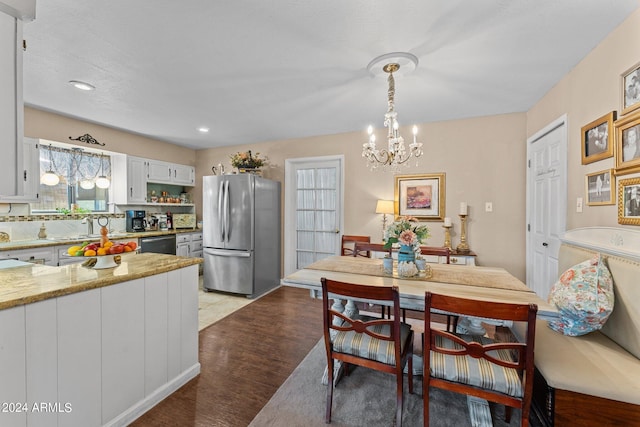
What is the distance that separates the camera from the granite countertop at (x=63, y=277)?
124 cm

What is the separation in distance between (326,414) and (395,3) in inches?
97.8

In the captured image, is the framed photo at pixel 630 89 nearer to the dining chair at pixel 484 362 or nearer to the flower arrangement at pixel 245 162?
the dining chair at pixel 484 362

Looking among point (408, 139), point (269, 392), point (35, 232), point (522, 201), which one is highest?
point (408, 139)

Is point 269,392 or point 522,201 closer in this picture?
point 269,392

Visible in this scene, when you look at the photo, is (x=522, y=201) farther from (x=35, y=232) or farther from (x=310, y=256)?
(x=35, y=232)

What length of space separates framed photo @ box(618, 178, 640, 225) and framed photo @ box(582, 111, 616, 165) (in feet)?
0.87

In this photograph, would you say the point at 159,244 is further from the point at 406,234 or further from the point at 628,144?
the point at 628,144

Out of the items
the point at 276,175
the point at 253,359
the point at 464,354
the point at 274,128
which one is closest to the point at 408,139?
the point at 274,128

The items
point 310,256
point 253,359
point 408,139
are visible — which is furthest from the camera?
point 310,256

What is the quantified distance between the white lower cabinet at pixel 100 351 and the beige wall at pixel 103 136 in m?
3.06

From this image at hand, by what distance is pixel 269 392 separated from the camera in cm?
190

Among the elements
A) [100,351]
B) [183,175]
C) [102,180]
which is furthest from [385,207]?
[102,180]

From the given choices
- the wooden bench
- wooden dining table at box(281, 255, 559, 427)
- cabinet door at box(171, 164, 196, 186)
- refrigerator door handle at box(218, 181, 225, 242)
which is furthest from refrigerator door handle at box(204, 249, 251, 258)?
the wooden bench

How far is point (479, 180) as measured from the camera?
3484 mm
